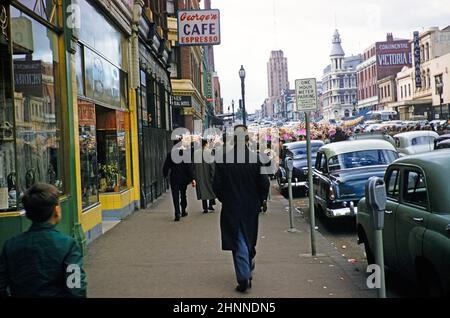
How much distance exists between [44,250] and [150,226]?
901cm

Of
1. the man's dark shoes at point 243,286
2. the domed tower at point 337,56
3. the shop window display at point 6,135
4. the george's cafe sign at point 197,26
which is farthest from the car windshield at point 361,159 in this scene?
the domed tower at point 337,56

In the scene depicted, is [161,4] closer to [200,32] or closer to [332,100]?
[200,32]

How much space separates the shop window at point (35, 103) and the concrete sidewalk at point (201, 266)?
1.58 meters

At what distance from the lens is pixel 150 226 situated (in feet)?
42.0

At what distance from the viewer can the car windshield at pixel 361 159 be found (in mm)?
12953

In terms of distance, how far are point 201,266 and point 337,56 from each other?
15745 centimetres

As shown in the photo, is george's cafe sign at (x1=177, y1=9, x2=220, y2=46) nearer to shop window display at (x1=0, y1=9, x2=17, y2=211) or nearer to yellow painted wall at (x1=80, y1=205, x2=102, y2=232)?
yellow painted wall at (x1=80, y1=205, x2=102, y2=232)

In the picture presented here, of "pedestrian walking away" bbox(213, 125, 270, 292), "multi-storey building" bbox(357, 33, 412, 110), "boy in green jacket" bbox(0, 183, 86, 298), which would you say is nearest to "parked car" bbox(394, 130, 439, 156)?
"pedestrian walking away" bbox(213, 125, 270, 292)

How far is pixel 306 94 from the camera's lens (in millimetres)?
9586

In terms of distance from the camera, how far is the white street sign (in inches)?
375

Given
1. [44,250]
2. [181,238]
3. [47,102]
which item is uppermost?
[47,102]

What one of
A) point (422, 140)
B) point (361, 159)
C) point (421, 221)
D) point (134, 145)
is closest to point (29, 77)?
point (421, 221)

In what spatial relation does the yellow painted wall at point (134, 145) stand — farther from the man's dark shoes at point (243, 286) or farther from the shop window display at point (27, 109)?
the man's dark shoes at point (243, 286)
